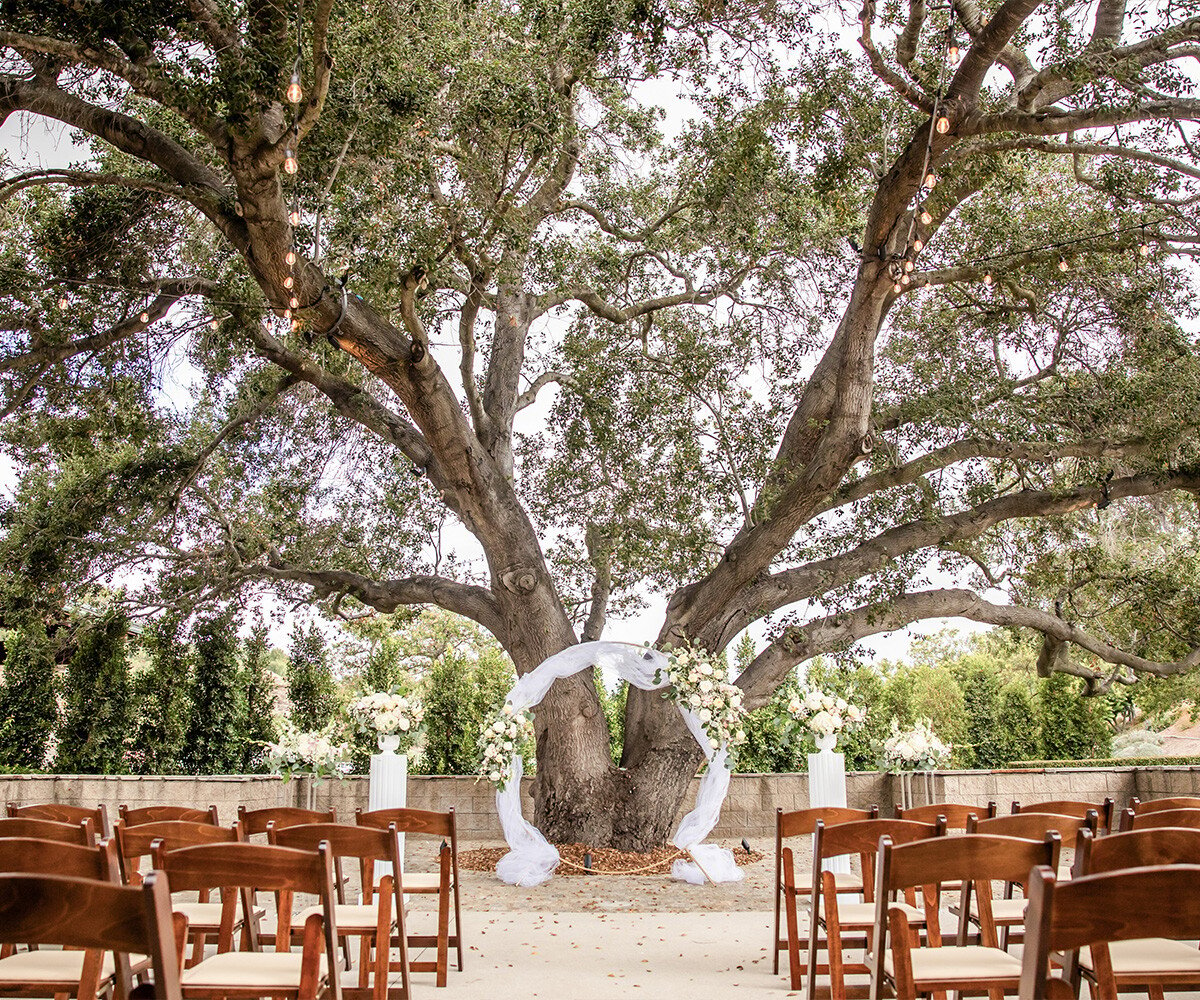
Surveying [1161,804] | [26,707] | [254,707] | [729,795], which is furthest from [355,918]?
[26,707]

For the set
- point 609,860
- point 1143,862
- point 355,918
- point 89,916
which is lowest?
point 609,860

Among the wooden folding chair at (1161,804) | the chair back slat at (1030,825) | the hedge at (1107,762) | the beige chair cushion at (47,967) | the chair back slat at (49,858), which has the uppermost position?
the chair back slat at (49,858)

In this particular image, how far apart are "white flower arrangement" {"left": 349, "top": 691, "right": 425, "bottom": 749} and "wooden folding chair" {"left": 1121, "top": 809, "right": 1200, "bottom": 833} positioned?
4755mm

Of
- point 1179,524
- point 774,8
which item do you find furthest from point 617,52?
point 1179,524

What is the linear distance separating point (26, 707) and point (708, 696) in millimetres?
7953

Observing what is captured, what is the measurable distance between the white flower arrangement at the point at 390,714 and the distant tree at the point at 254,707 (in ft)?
14.3

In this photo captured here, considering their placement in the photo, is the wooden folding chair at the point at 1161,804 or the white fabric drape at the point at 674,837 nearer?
the wooden folding chair at the point at 1161,804

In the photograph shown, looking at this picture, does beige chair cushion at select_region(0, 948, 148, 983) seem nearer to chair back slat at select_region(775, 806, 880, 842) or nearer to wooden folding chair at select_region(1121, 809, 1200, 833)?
chair back slat at select_region(775, 806, 880, 842)

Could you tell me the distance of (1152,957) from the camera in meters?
2.93

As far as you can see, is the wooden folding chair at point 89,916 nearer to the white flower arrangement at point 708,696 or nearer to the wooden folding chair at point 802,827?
the wooden folding chair at point 802,827

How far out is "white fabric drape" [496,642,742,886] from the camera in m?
7.55

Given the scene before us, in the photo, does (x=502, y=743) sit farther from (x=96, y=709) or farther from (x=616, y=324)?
(x=96, y=709)

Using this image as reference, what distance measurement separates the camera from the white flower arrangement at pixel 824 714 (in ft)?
21.7

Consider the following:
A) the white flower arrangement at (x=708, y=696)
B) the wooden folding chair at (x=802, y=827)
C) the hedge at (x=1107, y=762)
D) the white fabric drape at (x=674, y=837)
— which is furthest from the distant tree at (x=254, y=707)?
the hedge at (x=1107, y=762)
